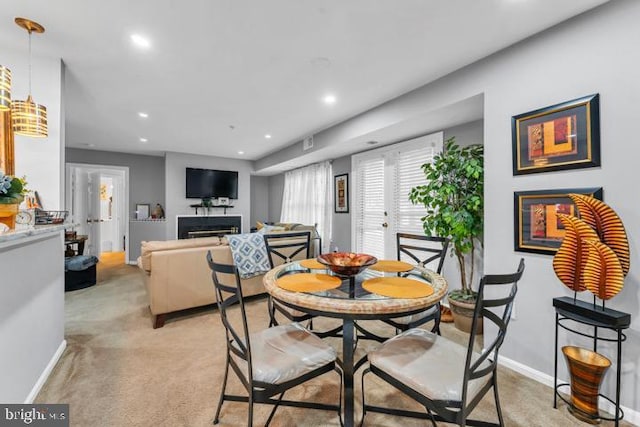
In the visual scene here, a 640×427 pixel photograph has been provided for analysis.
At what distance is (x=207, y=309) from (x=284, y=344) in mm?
2245

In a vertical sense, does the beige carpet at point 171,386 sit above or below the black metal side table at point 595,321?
below

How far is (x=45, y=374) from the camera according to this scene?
194 centimetres

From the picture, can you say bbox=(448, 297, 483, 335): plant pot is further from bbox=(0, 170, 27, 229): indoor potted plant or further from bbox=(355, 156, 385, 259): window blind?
bbox=(0, 170, 27, 229): indoor potted plant

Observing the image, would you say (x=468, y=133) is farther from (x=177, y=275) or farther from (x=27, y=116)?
(x=27, y=116)

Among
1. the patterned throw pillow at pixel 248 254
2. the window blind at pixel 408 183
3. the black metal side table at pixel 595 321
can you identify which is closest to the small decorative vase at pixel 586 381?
the black metal side table at pixel 595 321

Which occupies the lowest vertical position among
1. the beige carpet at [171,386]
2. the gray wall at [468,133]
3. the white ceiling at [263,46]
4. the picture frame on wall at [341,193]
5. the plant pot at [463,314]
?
the beige carpet at [171,386]

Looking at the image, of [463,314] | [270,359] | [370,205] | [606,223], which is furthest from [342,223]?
[270,359]

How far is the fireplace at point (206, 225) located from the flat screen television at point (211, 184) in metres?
0.50

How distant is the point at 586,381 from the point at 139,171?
7688 millimetres

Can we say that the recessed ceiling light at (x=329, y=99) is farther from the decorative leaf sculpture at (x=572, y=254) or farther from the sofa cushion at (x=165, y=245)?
the decorative leaf sculpture at (x=572, y=254)

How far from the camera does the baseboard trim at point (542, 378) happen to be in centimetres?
158

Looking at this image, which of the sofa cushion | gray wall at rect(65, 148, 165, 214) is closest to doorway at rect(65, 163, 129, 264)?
gray wall at rect(65, 148, 165, 214)

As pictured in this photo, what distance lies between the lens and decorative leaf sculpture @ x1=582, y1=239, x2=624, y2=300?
4.88 ft

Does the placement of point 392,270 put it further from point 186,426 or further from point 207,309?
point 207,309
